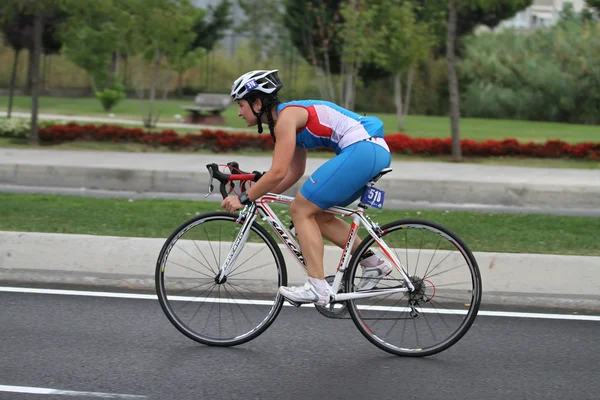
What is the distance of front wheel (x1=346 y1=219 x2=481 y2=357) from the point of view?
5.80 m

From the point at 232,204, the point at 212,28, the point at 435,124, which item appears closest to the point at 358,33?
the point at 435,124

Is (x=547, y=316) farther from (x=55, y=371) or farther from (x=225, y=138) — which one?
(x=225, y=138)

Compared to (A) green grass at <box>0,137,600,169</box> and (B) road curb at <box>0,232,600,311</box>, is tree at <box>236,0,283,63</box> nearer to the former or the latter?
(A) green grass at <box>0,137,600,169</box>

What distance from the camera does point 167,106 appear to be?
120 ft

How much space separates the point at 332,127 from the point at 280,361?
4.73 ft

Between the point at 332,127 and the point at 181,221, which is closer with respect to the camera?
the point at 332,127

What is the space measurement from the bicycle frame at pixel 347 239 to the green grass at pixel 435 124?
1886 centimetres

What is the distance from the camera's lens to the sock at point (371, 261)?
588 centimetres

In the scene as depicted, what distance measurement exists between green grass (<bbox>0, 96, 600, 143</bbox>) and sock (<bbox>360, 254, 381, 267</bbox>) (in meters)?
19.1

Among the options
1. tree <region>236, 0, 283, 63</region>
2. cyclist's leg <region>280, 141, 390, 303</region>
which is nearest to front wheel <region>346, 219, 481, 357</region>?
cyclist's leg <region>280, 141, 390, 303</region>

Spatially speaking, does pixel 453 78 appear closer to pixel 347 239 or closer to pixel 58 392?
pixel 347 239

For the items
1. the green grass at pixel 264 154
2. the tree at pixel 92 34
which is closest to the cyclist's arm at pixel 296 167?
the green grass at pixel 264 154

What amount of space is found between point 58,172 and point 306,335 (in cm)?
1039

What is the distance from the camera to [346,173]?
5.65 meters
